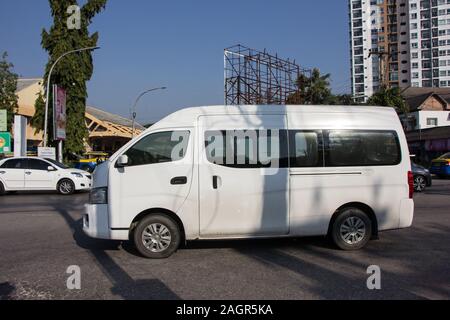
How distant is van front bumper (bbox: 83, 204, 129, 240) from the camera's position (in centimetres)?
698

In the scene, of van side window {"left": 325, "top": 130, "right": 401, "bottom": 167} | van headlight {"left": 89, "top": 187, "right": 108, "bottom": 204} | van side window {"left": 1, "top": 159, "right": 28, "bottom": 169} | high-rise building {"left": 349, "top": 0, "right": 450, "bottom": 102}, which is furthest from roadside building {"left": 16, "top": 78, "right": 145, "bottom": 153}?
high-rise building {"left": 349, "top": 0, "right": 450, "bottom": 102}

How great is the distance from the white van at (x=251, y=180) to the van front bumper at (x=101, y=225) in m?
0.02

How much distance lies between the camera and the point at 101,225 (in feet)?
23.1

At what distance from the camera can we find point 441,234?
876cm

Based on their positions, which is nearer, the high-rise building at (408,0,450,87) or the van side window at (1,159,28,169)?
the van side window at (1,159,28,169)

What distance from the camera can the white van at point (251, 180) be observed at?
692 cm

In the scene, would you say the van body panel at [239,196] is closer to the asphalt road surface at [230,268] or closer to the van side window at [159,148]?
the van side window at [159,148]

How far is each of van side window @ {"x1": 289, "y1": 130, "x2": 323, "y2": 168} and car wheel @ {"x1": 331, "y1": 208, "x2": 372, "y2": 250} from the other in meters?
0.92

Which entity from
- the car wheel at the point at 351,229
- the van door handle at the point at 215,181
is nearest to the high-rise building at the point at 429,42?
the car wheel at the point at 351,229

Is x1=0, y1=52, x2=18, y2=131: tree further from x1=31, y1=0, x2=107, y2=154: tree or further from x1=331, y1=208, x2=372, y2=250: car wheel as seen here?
x1=331, y1=208, x2=372, y2=250: car wheel

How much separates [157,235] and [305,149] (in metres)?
2.61

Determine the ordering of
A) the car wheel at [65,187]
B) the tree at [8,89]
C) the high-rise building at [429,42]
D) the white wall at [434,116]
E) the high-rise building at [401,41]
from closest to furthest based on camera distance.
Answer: the car wheel at [65,187]
the tree at [8,89]
the white wall at [434,116]
the high-rise building at [429,42]
the high-rise building at [401,41]

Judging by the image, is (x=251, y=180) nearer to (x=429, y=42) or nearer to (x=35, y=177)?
(x=35, y=177)
